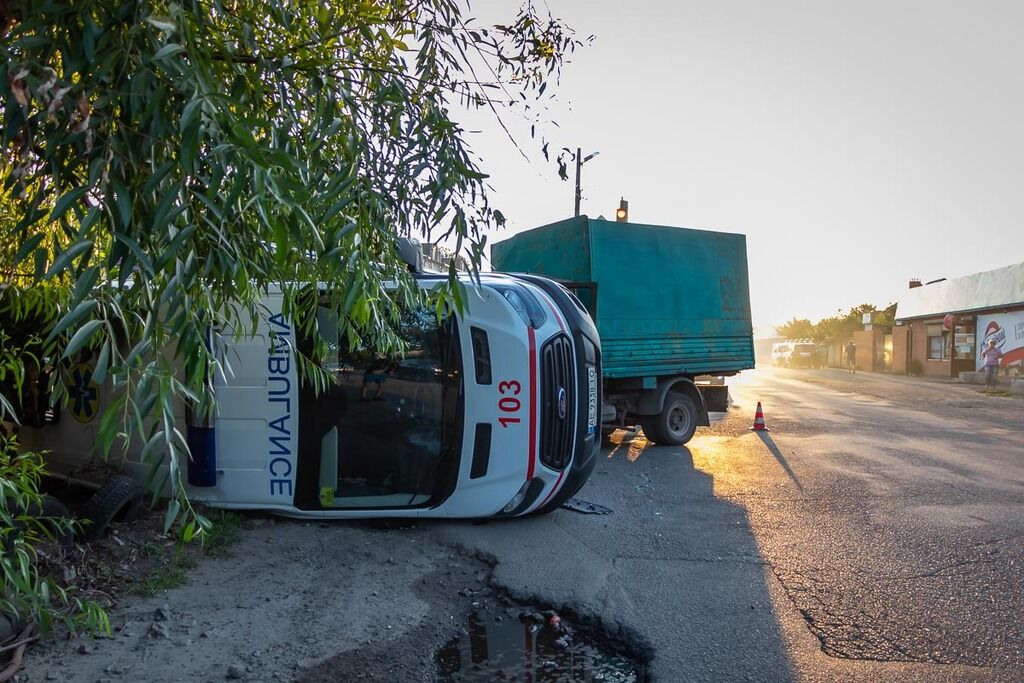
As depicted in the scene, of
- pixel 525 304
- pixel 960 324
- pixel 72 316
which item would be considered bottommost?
pixel 72 316

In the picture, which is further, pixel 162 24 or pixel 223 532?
pixel 223 532

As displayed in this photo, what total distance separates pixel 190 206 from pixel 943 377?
41537 millimetres

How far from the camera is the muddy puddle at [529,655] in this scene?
3.55 m

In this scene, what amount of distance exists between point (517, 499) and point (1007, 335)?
32.9 meters

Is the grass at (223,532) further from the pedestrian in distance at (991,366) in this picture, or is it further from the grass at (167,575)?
the pedestrian in distance at (991,366)

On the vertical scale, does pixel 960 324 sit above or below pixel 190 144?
above

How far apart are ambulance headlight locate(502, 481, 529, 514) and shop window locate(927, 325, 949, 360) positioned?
38682 mm

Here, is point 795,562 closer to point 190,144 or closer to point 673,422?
point 190,144

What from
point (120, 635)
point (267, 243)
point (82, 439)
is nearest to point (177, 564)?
point (120, 635)

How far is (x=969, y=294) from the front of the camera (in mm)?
35719

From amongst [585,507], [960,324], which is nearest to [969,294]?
[960,324]

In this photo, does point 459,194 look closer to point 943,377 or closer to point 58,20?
point 58,20

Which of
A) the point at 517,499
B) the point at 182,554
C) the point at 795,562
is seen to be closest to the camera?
the point at 182,554

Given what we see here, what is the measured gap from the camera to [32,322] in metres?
5.38
